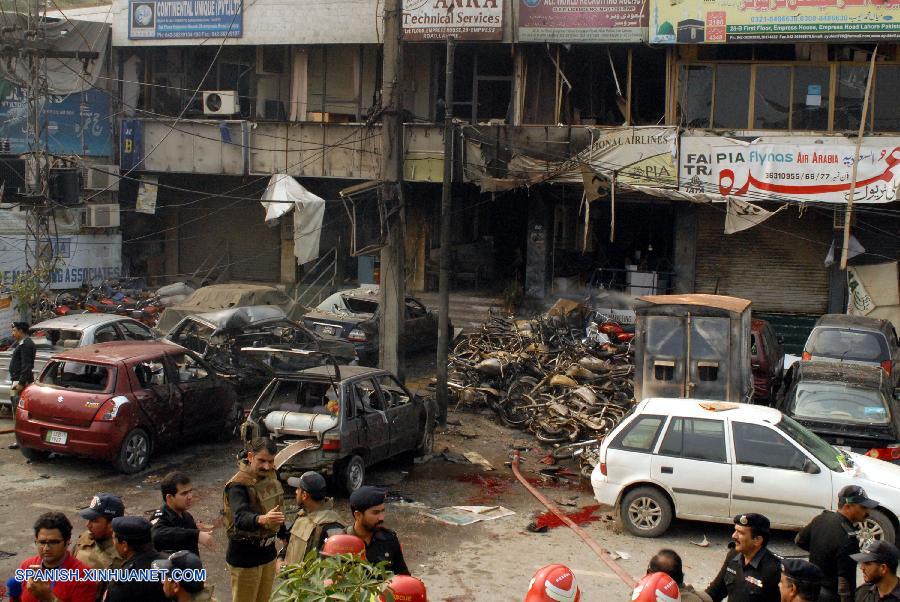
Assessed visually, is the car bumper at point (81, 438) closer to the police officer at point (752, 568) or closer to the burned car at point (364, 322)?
the burned car at point (364, 322)

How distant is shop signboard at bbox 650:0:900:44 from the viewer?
20.7m

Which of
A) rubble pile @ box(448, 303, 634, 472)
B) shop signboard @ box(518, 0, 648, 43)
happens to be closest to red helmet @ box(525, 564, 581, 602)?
rubble pile @ box(448, 303, 634, 472)

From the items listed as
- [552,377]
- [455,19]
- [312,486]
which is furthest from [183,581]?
[455,19]

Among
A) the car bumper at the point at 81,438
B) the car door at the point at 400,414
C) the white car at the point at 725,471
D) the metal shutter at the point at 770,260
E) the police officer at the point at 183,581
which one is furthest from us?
the metal shutter at the point at 770,260

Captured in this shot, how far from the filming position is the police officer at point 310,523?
614 centimetres

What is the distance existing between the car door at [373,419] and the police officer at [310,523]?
584cm

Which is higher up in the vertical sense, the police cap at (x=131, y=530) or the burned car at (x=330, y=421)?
the police cap at (x=131, y=530)

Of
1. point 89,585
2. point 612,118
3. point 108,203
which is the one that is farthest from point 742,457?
point 108,203

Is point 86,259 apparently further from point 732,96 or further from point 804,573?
point 804,573

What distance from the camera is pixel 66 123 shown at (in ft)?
88.5

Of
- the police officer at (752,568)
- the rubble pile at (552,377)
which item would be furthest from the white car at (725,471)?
the police officer at (752,568)

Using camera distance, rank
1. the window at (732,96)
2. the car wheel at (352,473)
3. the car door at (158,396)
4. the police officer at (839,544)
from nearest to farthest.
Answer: the police officer at (839,544) → the car wheel at (352,473) → the car door at (158,396) → the window at (732,96)

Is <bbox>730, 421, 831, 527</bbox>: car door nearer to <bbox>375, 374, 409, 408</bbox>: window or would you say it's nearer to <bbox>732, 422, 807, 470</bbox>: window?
<bbox>732, 422, 807, 470</bbox>: window

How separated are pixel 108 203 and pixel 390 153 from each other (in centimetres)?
1436
